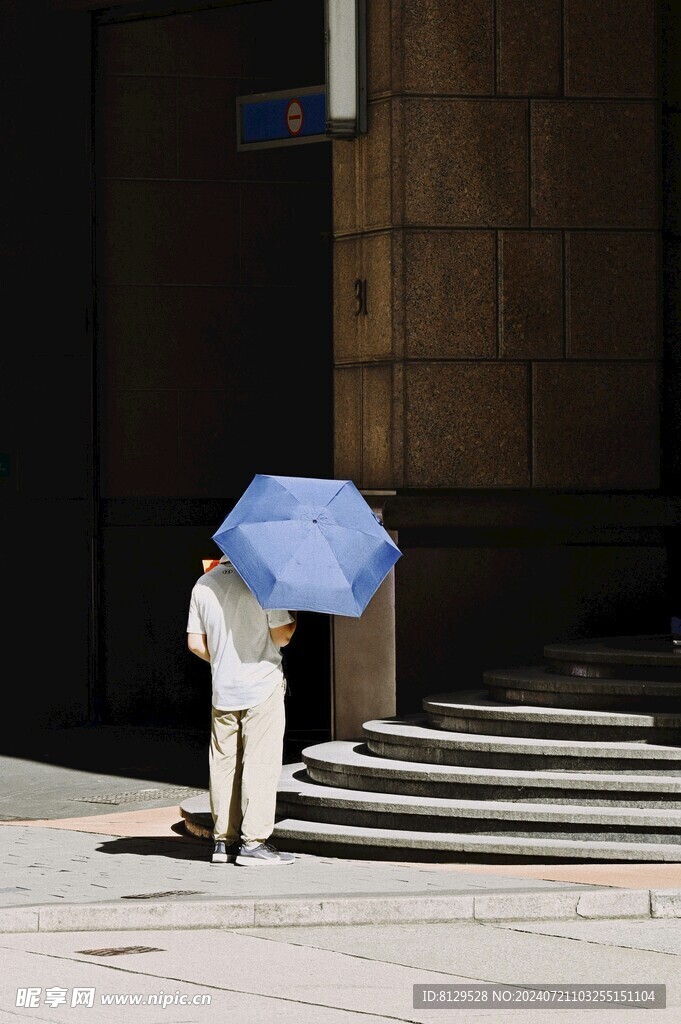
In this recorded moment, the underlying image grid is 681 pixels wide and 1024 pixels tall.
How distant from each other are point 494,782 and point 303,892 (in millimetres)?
1906

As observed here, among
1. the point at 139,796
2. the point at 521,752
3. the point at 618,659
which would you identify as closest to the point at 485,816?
the point at 521,752

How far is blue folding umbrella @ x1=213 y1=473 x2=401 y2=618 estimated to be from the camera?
9.01 m

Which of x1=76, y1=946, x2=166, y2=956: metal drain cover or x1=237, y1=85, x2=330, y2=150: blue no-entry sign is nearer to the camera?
x1=76, y1=946, x2=166, y2=956: metal drain cover

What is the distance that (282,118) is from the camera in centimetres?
1478

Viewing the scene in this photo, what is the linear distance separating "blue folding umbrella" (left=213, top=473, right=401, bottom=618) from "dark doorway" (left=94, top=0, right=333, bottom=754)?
712cm

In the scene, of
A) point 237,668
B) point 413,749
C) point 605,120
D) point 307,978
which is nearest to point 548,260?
point 605,120

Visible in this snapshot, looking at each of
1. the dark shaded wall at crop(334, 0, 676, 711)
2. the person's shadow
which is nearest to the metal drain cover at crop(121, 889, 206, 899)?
the person's shadow

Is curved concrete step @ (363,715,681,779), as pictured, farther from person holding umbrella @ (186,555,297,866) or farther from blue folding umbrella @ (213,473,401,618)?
blue folding umbrella @ (213,473,401,618)

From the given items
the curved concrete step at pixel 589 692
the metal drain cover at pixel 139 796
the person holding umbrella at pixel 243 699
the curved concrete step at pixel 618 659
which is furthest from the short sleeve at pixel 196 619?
the metal drain cover at pixel 139 796

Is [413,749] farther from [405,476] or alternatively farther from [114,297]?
[114,297]

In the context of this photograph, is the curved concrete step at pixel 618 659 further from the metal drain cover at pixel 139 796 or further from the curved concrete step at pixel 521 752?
the metal drain cover at pixel 139 796

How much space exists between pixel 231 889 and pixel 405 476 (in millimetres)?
4965

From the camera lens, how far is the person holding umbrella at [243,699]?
936cm

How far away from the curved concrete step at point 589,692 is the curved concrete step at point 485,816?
3.24 ft
